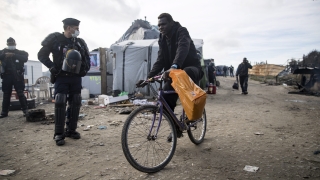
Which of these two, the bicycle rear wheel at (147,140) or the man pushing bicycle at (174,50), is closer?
the bicycle rear wheel at (147,140)

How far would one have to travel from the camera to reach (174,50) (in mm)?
3473

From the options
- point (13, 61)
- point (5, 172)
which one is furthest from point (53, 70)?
point (13, 61)

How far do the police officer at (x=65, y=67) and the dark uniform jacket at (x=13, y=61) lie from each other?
A: 10.5 feet

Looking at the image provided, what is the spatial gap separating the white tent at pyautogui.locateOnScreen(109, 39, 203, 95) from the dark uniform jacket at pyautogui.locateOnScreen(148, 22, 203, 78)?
7669 millimetres

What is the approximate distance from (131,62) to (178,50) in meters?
8.61

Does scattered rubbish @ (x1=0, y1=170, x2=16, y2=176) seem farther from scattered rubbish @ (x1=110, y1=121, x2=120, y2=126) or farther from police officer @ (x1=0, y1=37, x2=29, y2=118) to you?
police officer @ (x1=0, y1=37, x2=29, y2=118)

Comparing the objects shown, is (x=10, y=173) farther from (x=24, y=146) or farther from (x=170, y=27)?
(x=170, y=27)

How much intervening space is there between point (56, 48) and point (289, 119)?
19.4 feet

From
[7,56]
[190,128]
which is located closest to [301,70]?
[190,128]

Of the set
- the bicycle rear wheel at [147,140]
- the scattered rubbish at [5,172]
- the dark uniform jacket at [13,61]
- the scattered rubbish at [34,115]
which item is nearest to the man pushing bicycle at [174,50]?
the bicycle rear wheel at [147,140]

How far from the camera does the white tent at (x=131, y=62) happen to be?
1127 centimetres

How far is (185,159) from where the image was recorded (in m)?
3.01

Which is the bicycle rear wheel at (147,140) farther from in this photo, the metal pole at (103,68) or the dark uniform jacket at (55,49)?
the metal pole at (103,68)

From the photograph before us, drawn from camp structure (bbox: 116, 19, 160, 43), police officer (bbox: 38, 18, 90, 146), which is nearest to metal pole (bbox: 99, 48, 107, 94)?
camp structure (bbox: 116, 19, 160, 43)
